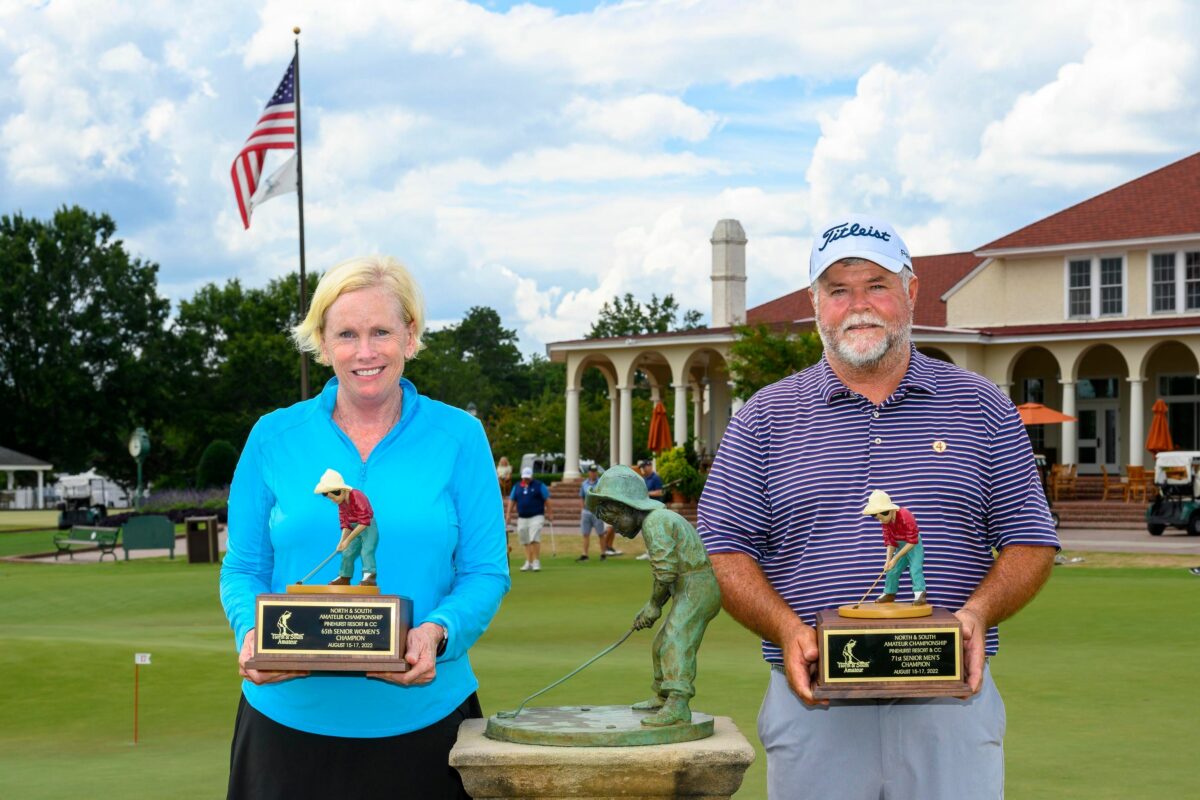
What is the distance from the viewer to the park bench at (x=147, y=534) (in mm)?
32997

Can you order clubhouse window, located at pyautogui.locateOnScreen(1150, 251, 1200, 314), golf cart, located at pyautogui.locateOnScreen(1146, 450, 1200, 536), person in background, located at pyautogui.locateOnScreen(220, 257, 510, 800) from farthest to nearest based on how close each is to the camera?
clubhouse window, located at pyautogui.locateOnScreen(1150, 251, 1200, 314) < golf cart, located at pyautogui.locateOnScreen(1146, 450, 1200, 536) < person in background, located at pyautogui.locateOnScreen(220, 257, 510, 800)

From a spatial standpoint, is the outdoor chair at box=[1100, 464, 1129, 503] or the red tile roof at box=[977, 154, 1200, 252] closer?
the outdoor chair at box=[1100, 464, 1129, 503]

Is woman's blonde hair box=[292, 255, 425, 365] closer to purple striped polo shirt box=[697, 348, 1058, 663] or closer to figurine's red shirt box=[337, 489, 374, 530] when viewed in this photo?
figurine's red shirt box=[337, 489, 374, 530]

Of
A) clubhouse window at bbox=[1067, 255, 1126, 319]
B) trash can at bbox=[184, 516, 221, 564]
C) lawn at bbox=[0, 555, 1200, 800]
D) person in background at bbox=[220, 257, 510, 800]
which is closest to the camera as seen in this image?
person in background at bbox=[220, 257, 510, 800]

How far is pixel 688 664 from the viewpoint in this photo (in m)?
4.16

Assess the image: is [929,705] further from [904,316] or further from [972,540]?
[904,316]

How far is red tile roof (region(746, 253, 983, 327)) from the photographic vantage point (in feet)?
168

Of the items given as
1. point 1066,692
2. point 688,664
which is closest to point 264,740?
point 688,664

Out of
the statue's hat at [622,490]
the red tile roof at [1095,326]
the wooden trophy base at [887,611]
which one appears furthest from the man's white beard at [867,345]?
the red tile roof at [1095,326]

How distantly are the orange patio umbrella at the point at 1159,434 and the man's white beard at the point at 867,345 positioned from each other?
37016 millimetres

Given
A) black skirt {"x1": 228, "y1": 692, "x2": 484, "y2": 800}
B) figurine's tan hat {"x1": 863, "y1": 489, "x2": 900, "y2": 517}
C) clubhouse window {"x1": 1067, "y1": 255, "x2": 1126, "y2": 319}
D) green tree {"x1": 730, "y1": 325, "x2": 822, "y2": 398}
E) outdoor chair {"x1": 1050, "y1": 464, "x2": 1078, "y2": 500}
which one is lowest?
outdoor chair {"x1": 1050, "y1": 464, "x2": 1078, "y2": 500}

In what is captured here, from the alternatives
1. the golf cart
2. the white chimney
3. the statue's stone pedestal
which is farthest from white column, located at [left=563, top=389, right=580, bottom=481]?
the statue's stone pedestal

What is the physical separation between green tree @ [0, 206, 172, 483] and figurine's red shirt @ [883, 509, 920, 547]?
76.8 m

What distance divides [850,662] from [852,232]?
1.21m
